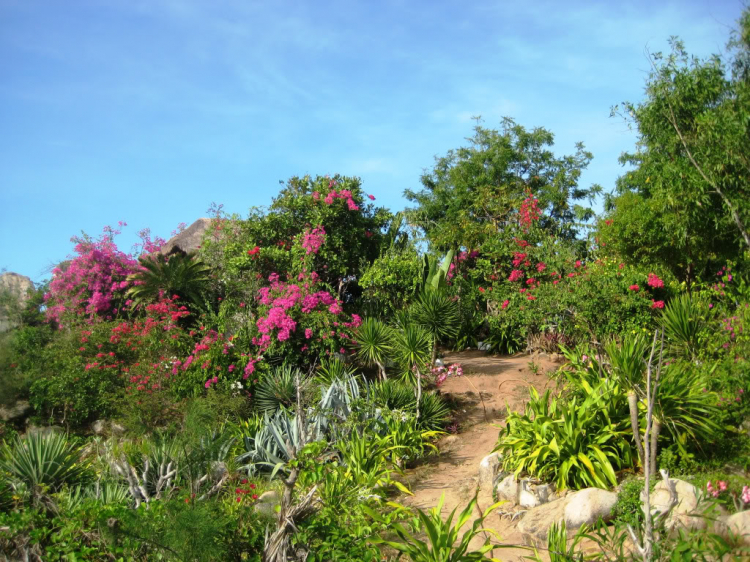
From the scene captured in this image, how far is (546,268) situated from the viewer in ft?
46.1

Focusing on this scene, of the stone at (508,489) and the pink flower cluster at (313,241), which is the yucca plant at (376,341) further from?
the stone at (508,489)

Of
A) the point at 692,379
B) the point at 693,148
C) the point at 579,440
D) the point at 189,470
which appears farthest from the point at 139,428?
the point at 693,148

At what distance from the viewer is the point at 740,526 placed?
5176 millimetres

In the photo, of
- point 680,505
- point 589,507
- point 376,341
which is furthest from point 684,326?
point 376,341

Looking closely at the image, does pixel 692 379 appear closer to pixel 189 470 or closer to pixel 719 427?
pixel 719 427

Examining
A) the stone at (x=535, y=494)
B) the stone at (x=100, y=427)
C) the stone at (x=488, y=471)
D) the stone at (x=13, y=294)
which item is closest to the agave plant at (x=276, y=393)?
the stone at (x=100, y=427)

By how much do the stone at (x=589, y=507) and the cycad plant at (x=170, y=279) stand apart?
11.3 metres

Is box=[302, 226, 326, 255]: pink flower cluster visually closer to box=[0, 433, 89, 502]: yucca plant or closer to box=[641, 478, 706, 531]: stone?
box=[0, 433, 89, 502]: yucca plant

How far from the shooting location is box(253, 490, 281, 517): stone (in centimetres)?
596

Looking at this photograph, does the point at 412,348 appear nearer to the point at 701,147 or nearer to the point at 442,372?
the point at 442,372

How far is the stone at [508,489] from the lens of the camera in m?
7.02

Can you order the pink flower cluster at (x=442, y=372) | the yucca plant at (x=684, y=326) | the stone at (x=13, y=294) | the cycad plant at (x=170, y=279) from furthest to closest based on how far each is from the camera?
the stone at (x=13, y=294) → the cycad plant at (x=170, y=279) → the pink flower cluster at (x=442, y=372) → the yucca plant at (x=684, y=326)

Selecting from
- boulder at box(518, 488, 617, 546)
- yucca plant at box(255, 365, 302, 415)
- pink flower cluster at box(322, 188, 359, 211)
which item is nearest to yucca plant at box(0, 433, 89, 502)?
yucca plant at box(255, 365, 302, 415)

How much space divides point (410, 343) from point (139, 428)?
4.84m
